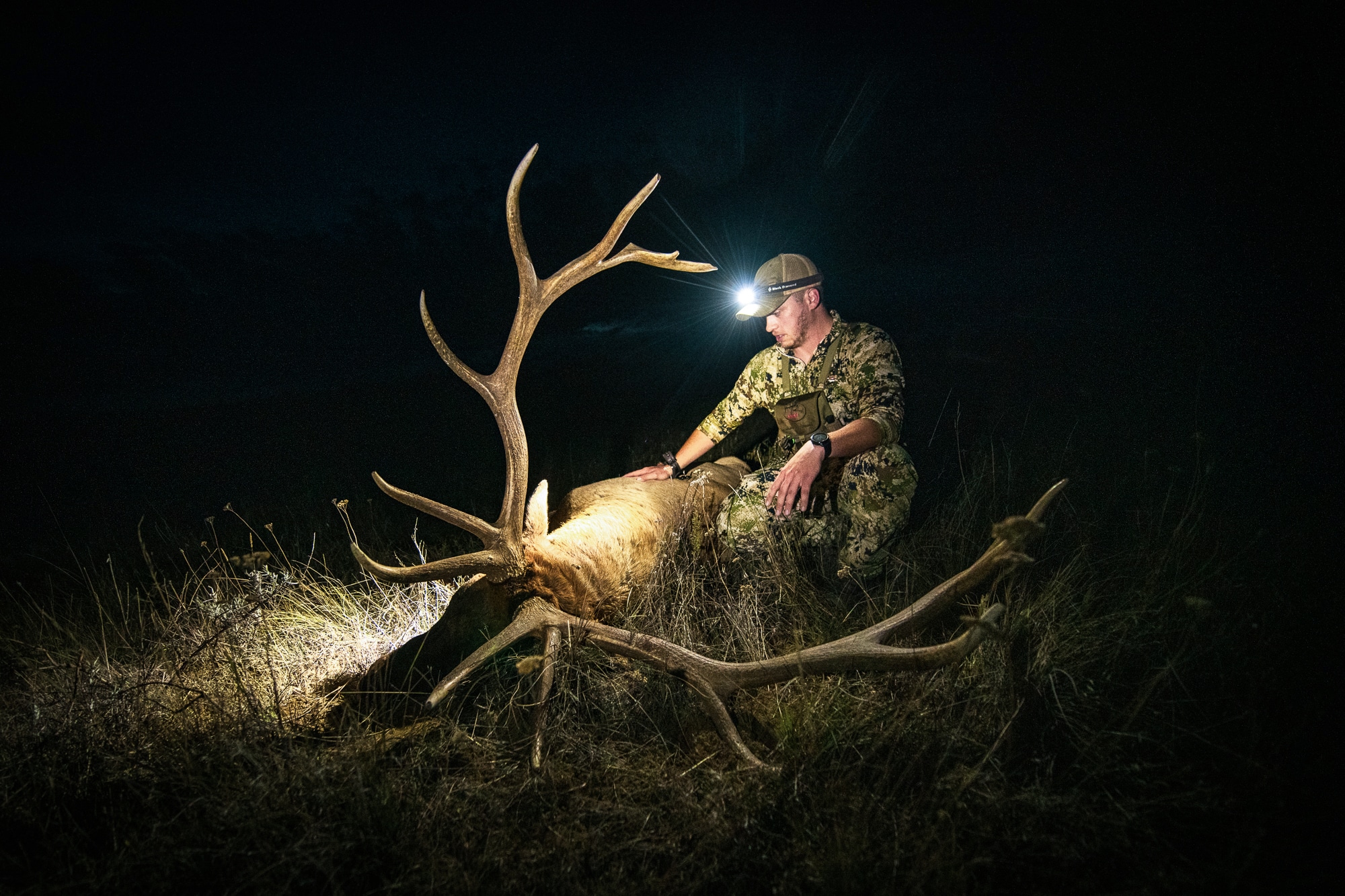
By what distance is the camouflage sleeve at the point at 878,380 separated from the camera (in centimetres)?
283

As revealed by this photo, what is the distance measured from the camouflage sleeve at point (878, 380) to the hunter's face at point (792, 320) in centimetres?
30

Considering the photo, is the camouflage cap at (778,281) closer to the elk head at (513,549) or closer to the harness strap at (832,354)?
the harness strap at (832,354)

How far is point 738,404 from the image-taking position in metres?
3.51

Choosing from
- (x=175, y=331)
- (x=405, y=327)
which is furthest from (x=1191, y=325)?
(x=175, y=331)

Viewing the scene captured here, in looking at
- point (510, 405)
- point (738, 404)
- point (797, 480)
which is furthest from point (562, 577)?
point (738, 404)

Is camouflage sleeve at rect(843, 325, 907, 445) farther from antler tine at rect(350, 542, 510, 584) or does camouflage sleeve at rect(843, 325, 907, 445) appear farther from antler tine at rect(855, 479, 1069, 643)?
antler tine at rect(350, 542, 510, 584)

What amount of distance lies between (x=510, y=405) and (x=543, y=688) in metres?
1.08

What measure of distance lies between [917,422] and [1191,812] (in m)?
5.64

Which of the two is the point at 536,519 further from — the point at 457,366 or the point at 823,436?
the point at 823,436

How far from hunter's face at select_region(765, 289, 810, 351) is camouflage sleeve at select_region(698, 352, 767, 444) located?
0.90 feet

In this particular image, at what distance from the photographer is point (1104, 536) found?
10.2 feet

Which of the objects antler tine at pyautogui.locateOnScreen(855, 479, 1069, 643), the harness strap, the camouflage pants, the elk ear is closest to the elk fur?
the elk ear

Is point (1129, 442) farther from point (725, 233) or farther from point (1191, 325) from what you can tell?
point (725, 233)

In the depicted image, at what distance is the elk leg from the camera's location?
1.78 metres
